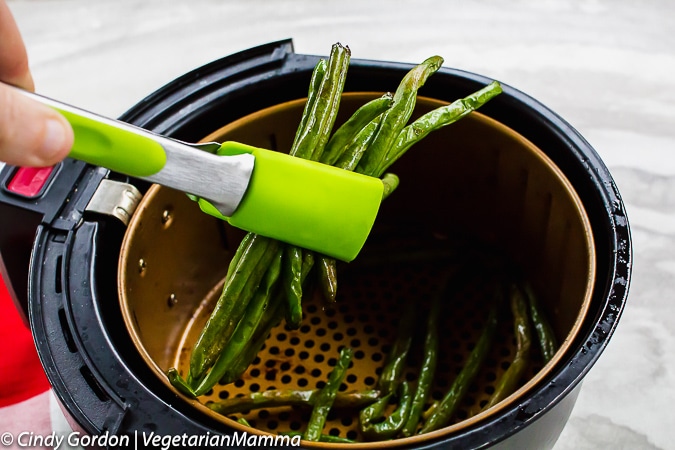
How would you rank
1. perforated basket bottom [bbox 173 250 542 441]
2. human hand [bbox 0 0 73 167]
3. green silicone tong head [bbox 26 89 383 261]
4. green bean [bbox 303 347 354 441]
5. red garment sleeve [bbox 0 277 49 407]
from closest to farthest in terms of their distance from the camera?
human hand [bbox 0 0 73 167], green silicone tong head [bbox 26 89 383 261], green bean [bbox 303 347 354 441], perforated basket bottom [bbox 173 250 542 441], red garment sleeve [bbox 0 277 49 407]

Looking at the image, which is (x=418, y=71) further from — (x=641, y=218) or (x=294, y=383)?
(x=641, y=218)

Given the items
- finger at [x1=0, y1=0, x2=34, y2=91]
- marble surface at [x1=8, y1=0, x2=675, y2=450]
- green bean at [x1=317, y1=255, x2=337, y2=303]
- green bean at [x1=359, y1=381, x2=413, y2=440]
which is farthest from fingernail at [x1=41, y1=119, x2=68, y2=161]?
marble surface at [x1=8, y1=0, x2=675, y2=450]

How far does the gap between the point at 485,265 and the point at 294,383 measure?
0.46m

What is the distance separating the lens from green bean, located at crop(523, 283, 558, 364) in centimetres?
129

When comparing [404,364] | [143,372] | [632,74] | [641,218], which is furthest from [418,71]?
[632,74]

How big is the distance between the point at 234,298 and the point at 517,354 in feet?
1.77

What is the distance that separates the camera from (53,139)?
0.77 meters

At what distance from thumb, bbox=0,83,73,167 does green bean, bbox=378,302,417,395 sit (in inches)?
28.9

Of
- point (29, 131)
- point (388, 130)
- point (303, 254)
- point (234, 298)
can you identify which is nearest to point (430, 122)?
point (388, 130)

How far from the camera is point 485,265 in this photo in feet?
4.90

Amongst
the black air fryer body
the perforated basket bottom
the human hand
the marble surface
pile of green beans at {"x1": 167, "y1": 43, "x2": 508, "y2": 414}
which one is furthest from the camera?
the marble surface

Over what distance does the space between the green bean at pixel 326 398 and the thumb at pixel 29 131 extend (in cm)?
64

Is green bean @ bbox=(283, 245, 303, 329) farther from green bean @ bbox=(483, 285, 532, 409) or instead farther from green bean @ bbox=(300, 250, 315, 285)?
green bean @ bbox=(483, 285, 532, 409)

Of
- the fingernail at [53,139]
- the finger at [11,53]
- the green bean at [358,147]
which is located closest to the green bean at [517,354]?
the green bean at [358,147]
